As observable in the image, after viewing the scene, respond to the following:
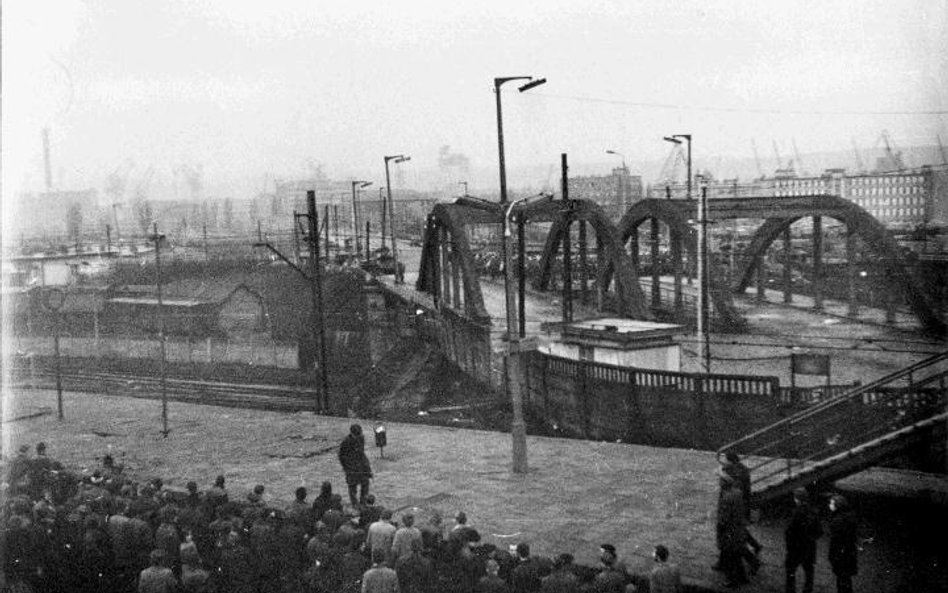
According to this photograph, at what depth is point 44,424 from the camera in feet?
86.2

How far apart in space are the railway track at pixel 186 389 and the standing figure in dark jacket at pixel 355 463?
1764 centimetres

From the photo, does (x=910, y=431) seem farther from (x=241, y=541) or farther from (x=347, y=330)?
(x=347, y=330)

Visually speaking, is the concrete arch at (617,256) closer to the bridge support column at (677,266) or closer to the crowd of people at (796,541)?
the bridge support column at (677,266)

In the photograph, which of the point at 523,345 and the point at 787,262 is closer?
the point at 523,345

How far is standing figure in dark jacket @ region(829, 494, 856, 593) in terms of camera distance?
9445 mm

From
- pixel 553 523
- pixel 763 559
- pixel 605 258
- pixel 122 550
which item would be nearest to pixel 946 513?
pixel 763 559

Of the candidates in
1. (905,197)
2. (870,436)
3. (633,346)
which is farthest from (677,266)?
(905,197)

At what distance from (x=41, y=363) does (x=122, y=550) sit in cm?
4293

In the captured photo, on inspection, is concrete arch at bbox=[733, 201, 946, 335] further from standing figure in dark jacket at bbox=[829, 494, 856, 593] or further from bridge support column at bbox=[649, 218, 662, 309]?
standing figure in dark jacket at bbox=[829, 494, 856, 593]

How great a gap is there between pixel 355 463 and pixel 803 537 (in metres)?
7.62

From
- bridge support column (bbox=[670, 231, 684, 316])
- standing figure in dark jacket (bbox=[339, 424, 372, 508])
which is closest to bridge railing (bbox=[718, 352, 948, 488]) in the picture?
standing figure in dark jacket (bbox=[339, 424, 372, 508])

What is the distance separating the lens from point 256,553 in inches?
404

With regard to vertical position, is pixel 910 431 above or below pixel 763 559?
above

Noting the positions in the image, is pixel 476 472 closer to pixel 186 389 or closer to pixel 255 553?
pixel 255 553
